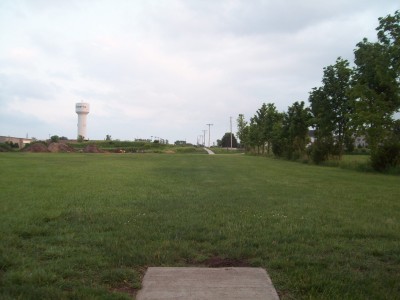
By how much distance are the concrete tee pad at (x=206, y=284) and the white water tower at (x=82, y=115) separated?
140 m

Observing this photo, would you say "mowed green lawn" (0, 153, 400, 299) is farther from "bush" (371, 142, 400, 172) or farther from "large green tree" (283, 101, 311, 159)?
"large green tree" (283, 101, 311, 159)

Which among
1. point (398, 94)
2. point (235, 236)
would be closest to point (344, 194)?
point (235, 236)

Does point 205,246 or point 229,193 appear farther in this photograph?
point 229,193

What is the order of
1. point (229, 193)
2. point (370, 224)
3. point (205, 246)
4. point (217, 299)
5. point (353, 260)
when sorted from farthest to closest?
1. point (229, 193)
2. point (370, 224)
3. point (205, 246)
4. point (353, 260)
5. point (217, 299)

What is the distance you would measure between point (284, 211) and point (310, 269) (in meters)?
4.52

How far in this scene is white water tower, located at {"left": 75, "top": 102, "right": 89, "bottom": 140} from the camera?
139875 millimetres

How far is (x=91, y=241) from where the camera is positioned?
694 cm

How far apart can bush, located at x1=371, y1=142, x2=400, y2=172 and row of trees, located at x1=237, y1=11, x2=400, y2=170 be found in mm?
67

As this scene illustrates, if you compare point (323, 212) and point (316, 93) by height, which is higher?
point (316, 93)

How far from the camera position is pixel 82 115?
143 metres

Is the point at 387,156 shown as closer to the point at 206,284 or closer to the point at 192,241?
the point at 192,241

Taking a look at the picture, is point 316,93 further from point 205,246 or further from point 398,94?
point 205,246

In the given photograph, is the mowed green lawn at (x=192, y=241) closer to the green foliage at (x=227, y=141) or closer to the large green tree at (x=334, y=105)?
the large green tree at (x=334, y=105)

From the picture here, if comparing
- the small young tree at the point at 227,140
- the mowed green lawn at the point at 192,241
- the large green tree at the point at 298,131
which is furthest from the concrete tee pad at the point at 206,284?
the small young tree at the point at 227,140
